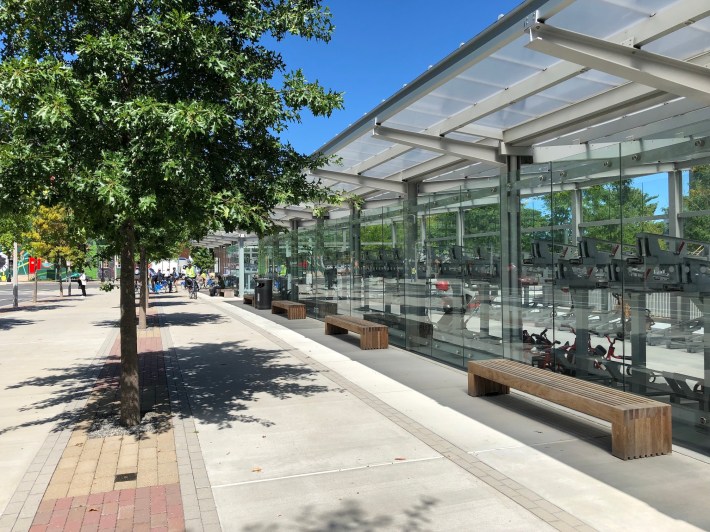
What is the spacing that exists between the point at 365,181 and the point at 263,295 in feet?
24.6

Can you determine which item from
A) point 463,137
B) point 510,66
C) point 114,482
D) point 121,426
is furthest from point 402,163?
point 114,482

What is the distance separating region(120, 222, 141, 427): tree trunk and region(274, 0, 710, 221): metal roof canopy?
2669mm

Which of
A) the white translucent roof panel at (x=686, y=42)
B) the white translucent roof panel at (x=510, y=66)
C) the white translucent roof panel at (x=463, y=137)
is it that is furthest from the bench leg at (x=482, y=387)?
the white translucent roof panel at (x=463, y=137)

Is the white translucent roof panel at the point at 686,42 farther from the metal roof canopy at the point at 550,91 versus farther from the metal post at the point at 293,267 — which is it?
the metal post at the point at 293,267

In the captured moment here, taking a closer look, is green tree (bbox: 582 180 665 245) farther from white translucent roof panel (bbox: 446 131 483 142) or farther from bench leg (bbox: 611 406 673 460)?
white translucent roof panel (bbox: 446 131 483 142)

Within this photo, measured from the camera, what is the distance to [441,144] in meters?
12.1

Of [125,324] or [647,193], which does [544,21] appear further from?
[125,324]

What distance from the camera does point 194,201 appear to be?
5.69 meters

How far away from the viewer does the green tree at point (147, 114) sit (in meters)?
5.18

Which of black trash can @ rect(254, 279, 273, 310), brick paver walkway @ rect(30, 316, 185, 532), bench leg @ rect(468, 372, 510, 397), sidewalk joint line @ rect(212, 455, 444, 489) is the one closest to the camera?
brick paver walkway @ rect(30, 316, 185, 532)

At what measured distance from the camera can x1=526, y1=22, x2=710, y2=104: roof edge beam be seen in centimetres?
703

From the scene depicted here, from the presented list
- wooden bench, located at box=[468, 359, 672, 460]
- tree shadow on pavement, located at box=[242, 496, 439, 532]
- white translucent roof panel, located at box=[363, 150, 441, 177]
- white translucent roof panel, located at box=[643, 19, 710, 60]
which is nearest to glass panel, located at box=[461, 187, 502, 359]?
wooden bench, located at box=[468, 359, 672, 460]

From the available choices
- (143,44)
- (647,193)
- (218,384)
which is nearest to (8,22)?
(143,44)

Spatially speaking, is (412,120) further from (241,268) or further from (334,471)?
(241,268)
